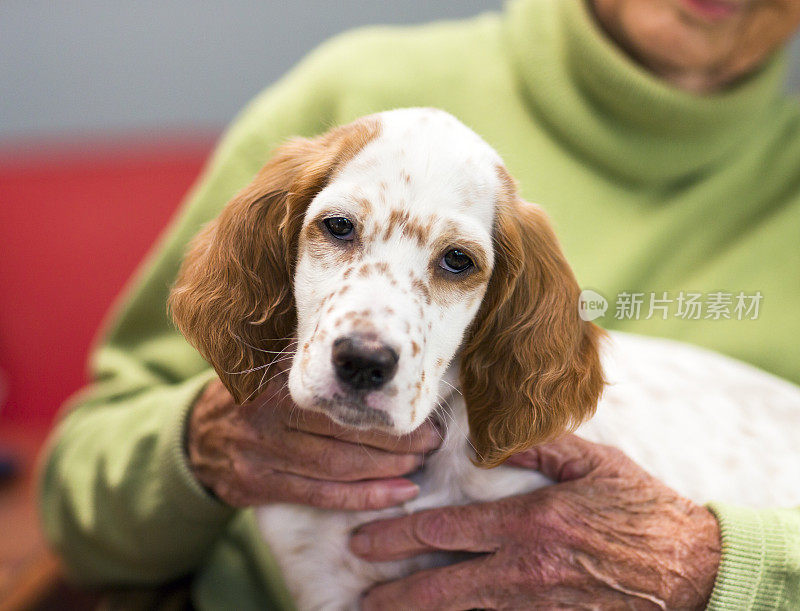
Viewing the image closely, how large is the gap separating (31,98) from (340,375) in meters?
1.44

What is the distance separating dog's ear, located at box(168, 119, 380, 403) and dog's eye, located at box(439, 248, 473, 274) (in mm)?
141

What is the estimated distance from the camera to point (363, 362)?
57 centimetres

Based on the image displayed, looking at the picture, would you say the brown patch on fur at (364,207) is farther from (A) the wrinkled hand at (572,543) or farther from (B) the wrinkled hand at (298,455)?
(A) the wrinkled hand at (572,543)

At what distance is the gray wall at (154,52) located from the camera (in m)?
1.29

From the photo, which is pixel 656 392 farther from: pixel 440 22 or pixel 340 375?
pixel 440 22

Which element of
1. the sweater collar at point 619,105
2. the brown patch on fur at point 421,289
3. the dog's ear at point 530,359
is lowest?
the dog's ear at point 530,359

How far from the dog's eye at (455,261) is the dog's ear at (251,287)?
5.6 inches

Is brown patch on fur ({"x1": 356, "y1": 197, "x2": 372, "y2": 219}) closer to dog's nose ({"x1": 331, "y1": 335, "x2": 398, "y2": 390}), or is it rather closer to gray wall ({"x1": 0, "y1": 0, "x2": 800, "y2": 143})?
dog's nose ({"x1": 331, "y1": 335, "x2": 398, "y2": 390})

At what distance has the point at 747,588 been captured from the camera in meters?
0.73

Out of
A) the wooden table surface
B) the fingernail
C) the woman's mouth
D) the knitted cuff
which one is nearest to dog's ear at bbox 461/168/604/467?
the fingernail

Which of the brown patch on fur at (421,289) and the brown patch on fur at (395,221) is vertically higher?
the brown patch on fur at (395,221)

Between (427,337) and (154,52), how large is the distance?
43.7 inches

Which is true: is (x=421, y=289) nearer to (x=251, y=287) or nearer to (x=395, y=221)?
(x=395, y=221)

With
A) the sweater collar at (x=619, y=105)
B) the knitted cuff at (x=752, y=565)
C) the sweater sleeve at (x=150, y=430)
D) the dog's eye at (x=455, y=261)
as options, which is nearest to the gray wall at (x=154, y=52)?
the sweater sleeve at (x=150, y=430)
